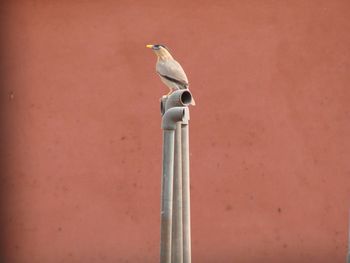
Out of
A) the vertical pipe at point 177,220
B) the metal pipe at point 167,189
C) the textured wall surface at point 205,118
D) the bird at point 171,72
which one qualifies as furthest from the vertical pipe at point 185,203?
the textured wall surface at point 205,118

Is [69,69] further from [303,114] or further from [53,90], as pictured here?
[303,114]

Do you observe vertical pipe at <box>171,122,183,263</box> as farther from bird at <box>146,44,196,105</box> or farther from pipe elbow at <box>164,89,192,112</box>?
bird at <box>146,44,196,105</box>

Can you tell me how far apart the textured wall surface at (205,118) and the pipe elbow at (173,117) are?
3830 mm

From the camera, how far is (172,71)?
736cm

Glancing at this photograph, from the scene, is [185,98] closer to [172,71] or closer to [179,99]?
[179,99]

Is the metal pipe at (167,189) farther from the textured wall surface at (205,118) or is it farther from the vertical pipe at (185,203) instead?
the textured wall surface at (205,118)

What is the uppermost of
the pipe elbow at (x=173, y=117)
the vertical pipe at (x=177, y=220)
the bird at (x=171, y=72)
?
the bird at (x=171, y=72)

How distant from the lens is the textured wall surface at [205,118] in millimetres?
9008

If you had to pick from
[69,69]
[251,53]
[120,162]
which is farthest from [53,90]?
[251,53]

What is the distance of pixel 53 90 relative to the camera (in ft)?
29.7

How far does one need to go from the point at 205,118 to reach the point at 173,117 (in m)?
3.89

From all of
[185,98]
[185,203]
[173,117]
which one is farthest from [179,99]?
[185,203]

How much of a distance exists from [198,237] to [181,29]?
1.81 m

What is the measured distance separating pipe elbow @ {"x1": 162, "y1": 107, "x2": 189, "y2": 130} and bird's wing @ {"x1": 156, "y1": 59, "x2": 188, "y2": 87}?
1993mm
